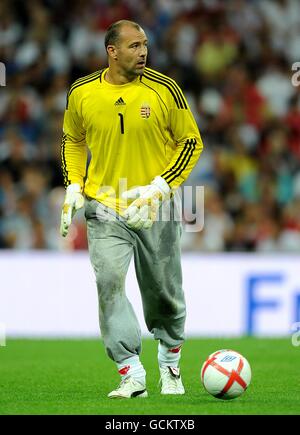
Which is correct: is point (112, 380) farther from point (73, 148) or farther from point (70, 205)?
point (73, 148)

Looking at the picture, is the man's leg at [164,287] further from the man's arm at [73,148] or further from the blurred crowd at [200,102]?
the blurred crowd at [200,102]

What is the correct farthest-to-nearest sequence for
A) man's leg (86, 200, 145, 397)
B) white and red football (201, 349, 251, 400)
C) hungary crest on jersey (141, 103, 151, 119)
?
hungary crest on jersey (141, 103, 151, 119) → man's leg (86, 200, 145, 397) → white and red football (201, 349, 251, 400)

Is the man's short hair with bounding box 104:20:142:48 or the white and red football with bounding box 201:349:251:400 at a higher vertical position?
the man's short hair with bounding box 104:20:142:48

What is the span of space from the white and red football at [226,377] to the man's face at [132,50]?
2108 millimetres

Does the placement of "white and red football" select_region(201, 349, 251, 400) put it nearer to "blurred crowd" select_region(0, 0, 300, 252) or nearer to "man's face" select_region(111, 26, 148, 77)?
"man's face" select_region(111, 26, 148, 77)

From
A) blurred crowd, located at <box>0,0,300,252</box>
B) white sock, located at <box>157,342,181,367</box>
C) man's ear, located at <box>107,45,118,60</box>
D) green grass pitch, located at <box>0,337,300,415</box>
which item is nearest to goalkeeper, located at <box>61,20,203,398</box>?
man's ear, located at <box>107,45,118,60</box>

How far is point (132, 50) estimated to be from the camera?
7.64 metres

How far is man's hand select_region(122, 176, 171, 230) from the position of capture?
749 centimetres

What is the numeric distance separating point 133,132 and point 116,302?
1191mm

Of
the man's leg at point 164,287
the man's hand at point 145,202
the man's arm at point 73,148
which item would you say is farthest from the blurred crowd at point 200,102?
the man's hand at point 145,202

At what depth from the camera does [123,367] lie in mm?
7613

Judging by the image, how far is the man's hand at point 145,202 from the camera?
24.6 ft
